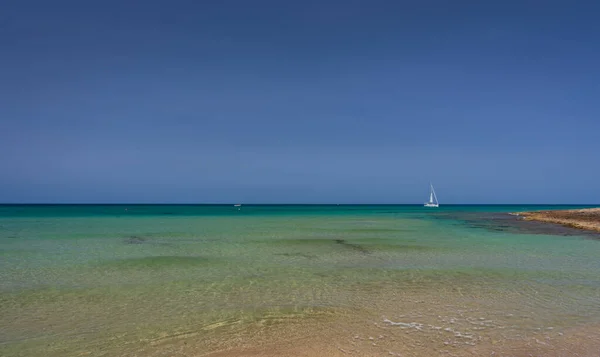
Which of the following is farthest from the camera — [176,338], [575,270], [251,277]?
[575,270]

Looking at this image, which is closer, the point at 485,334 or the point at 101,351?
the point at 101,351

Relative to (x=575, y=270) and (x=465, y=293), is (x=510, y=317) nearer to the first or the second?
(x=465, y=293)

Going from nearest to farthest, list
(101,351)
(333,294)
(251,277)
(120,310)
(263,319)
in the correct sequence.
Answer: (101,351) → (263,319) → (120,310) → (333,294) → (251,277)

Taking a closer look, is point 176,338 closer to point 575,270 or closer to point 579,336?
point 579,336

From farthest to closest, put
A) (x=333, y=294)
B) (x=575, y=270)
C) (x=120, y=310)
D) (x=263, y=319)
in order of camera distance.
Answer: (x=575, y=270) → (x=333, y=294) → (x=120, y=310) → (x=263, y=319)

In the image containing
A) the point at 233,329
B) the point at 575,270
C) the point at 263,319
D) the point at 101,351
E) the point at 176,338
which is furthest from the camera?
the point at 575,270

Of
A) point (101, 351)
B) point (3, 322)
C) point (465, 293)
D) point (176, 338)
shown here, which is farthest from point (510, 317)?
point (3, 322)

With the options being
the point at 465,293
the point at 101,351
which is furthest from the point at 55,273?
the point at 465,293

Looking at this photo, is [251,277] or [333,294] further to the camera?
[251,277]

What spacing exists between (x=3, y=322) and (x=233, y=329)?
5.03m

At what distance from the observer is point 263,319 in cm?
849

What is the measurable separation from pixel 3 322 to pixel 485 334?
10.00 m

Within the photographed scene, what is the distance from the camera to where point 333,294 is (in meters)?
10.6

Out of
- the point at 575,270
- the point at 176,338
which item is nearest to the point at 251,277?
the point at 176,338
